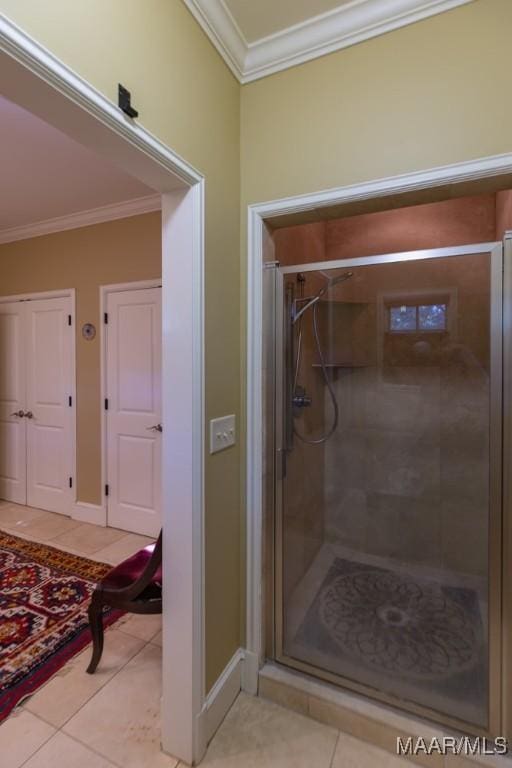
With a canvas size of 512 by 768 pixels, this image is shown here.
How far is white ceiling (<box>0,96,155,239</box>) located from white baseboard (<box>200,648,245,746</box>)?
9.16 feet

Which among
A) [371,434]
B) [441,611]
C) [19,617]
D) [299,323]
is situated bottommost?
[19,617]

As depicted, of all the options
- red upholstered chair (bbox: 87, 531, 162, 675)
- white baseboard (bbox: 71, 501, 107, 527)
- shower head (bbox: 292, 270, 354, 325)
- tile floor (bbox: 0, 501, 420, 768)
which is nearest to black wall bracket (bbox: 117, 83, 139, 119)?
shower head (bbox: 292, 270, 354, 325)

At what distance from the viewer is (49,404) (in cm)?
350

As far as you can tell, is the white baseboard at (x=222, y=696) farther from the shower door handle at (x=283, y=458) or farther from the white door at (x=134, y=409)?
the white door at (x=134, y=409)

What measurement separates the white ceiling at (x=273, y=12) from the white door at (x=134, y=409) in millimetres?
1832

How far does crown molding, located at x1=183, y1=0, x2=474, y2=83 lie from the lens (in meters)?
1.29

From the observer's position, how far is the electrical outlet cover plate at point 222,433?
1392 mm

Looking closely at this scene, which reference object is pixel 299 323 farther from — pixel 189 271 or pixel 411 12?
pixel 411 12

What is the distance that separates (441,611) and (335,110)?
A: 7.17 ft

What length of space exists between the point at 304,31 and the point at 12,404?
397cm

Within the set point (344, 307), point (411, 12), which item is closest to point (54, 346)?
point (344, 307)

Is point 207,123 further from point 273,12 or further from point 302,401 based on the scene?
point 302,401

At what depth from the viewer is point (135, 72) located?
1.03m

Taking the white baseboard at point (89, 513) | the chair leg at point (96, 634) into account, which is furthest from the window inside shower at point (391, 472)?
the white baseboard at point (89, 513)
